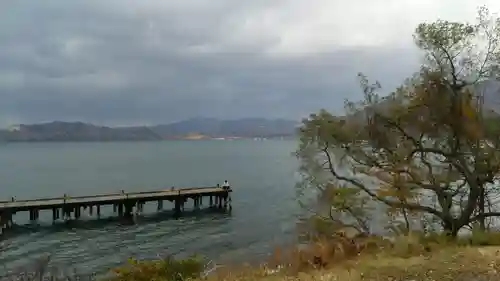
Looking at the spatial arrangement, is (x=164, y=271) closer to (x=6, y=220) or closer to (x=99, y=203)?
(x=6, y=220)

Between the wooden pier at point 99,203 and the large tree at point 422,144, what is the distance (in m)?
30.2

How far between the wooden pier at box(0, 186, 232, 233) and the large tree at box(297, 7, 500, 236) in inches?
1191

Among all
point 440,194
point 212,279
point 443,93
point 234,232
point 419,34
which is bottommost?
point 234,232

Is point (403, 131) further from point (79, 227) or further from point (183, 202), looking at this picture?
point (183, 202)

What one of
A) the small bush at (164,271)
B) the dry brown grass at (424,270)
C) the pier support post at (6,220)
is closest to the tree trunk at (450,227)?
the dry brown grass at (424,270)

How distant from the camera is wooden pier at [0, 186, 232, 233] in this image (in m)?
43.9

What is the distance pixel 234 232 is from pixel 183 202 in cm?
1290

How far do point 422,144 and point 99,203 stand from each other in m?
34.8

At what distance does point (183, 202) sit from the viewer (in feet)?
169

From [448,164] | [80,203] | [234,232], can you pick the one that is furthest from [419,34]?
[80,203]

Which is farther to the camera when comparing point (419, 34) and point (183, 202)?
point (183, 202)

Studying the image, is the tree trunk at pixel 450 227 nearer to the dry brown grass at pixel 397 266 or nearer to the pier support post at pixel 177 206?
the dry brown grass at pixel 397 266

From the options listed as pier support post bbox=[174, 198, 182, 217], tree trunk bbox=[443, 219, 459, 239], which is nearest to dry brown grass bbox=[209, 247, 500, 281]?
tree trunk bbox=[443, 219, 459, 239]

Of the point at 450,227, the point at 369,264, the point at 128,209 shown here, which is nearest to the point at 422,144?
the point at 450,227
